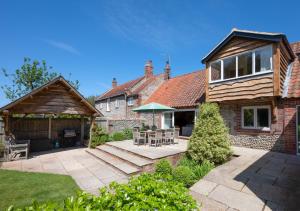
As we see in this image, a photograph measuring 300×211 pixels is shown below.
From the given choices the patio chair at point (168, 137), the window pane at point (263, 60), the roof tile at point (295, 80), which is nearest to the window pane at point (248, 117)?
the roof tile at point (295, 80)

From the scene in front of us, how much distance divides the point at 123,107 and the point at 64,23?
1169 cm

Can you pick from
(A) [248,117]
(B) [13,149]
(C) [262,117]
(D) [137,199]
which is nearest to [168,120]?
(A) [248,117]

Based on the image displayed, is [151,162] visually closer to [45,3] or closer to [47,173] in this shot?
[47,173]

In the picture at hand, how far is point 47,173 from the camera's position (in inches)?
280

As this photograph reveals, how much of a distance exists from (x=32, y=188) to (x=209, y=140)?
6872mm

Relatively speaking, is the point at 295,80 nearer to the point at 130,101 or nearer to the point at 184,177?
the point at 184,177

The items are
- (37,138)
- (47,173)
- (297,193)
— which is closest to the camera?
(297,193)

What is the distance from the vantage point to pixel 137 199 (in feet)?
7.84

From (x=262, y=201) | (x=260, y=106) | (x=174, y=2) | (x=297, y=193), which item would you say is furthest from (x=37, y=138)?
(x=260, y=106)

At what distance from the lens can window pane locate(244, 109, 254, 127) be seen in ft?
34.5

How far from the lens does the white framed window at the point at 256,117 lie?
32.3 ft

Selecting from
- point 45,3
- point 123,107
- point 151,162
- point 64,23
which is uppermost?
point 64,23

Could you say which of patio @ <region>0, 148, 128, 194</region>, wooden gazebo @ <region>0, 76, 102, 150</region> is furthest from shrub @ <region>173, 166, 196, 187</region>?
wooden gazebo @ <region>0, 76, 102, 150</region>

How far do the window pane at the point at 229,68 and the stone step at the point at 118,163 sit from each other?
807 centimetres
